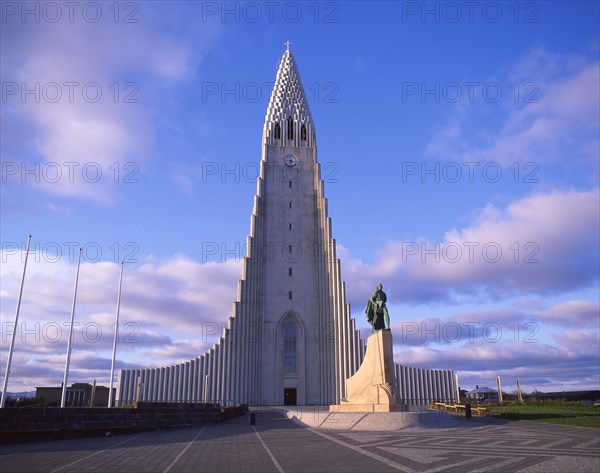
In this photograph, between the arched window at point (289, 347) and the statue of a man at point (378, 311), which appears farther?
the arched window at point (289, 347)

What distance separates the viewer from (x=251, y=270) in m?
45.6

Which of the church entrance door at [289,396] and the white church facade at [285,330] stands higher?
the white church facade at [285,330]

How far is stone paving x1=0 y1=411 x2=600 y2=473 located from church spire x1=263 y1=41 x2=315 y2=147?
3847 centimetres

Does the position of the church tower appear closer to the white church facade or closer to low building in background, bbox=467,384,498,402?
the white church facade

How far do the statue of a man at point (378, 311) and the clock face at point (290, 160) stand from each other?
2530 cm

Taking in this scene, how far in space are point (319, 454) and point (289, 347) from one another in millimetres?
33559

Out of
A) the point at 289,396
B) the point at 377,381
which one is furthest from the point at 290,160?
the point at 377,381

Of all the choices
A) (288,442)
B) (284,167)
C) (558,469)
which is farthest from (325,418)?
(284,167)

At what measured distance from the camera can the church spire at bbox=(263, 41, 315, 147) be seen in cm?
5184


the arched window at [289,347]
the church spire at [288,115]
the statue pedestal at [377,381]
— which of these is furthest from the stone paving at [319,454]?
the church spire at [288,115]

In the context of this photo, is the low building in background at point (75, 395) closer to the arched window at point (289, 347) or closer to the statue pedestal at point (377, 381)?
the arched window at point (289, 347)

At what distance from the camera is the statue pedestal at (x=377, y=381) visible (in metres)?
24.0

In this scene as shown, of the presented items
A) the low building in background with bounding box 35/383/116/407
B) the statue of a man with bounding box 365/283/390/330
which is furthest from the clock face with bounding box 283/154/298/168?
the low building in background with bounding box 35/383/116/407

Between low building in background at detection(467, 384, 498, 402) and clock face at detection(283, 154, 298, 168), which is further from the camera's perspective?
low building in background at detection(467, 384, 498, 402)
